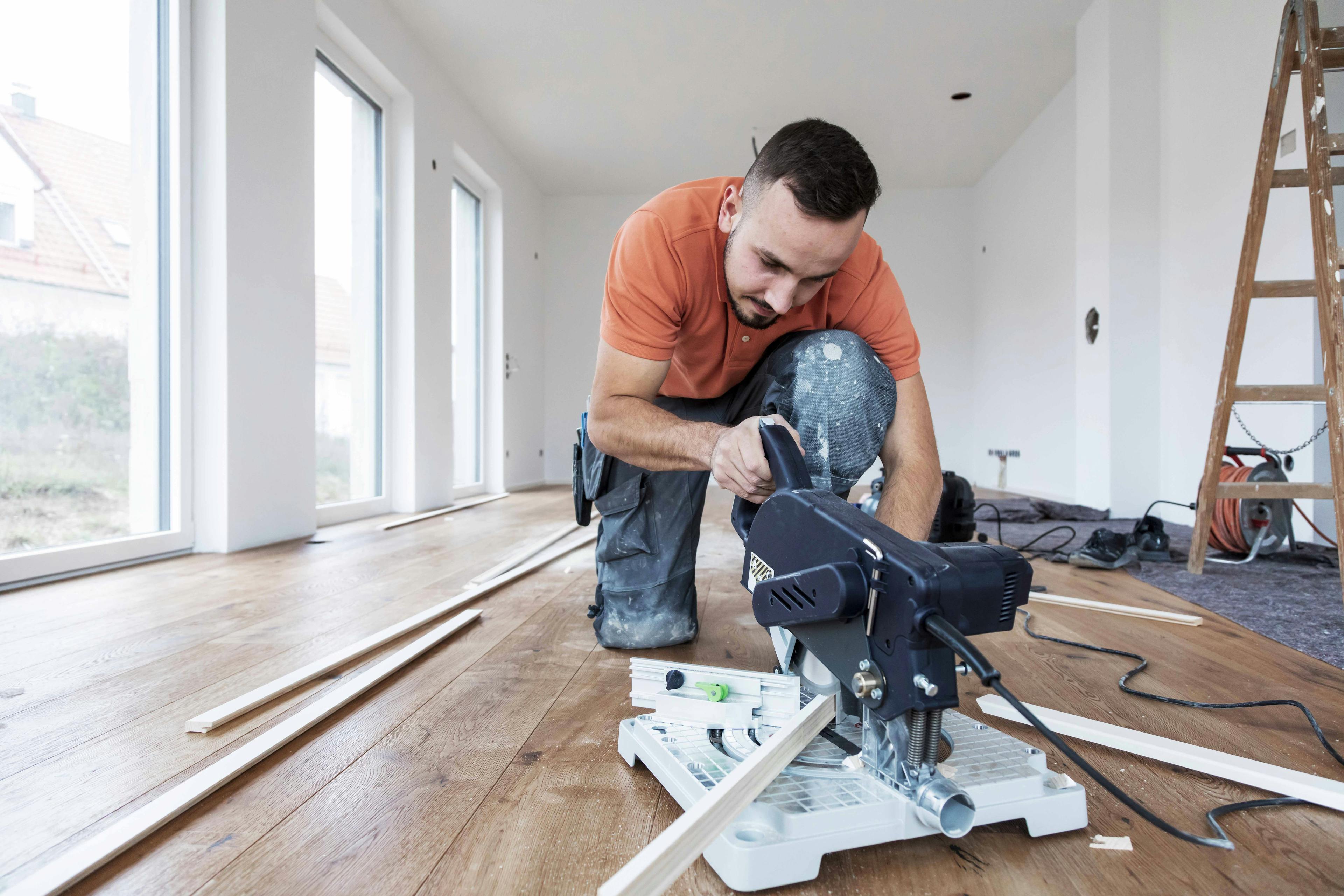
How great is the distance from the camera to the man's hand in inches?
38.1

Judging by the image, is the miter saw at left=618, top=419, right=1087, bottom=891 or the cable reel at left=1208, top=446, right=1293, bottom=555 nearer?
the miter saw at left=618, top=419, right=1087, bottom=891

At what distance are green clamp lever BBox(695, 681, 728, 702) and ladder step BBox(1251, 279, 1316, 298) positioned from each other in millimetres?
2195

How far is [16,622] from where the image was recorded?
1702 millimetres

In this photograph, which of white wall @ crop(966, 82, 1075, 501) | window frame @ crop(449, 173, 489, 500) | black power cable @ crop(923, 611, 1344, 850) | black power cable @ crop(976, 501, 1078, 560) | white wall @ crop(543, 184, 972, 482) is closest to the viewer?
black power cable @ crop(923, 611, 1344, 850)

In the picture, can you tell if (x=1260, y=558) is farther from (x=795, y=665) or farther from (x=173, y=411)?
(x=173, y=411)

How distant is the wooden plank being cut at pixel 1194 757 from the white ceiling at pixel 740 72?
430cm

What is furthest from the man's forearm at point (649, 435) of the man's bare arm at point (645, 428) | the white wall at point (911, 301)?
the white wall at point (911, 301)

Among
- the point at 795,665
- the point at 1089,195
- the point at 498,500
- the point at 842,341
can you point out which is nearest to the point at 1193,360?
the point at 1089,195

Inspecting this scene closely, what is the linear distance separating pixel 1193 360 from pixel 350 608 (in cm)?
407

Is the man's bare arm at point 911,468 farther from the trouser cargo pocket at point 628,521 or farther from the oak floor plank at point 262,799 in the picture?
the oak floor plank at point 262,799

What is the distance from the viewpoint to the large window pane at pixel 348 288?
12.2ft

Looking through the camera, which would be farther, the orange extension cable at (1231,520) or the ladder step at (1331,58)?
the orange extension cable at (1231,520)

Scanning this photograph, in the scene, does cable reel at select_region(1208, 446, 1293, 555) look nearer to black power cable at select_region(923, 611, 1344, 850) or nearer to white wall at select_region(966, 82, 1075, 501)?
black power cable at select_region(923, 611, 1344, 850)


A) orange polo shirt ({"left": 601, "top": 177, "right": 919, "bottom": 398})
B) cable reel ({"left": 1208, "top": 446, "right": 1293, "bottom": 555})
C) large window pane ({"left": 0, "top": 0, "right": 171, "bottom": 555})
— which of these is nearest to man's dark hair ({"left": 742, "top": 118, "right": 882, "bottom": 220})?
orange polo shirt ({"left": 601, "top": 177, "right": 919, "bottom": 398})
